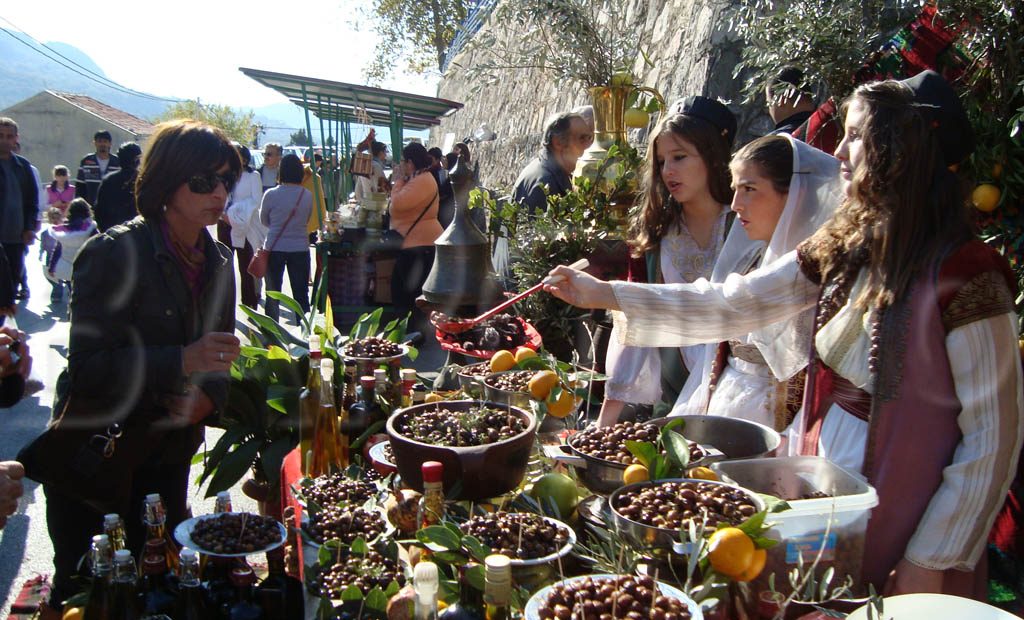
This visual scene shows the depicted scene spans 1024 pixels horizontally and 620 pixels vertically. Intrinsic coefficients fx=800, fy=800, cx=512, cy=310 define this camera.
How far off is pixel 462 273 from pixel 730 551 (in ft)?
9.17

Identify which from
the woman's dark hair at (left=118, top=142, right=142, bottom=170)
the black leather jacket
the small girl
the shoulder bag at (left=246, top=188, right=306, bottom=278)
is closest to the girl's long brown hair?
the black leather jacket

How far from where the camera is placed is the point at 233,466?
2943 millimetres

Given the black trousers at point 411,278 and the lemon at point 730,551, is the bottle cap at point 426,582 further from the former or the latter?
the black trousers at point 411,278

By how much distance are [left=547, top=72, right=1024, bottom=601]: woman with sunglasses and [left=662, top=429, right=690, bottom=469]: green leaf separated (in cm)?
43

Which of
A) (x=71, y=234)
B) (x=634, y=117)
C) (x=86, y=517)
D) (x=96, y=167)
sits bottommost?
(x=86, y=517)

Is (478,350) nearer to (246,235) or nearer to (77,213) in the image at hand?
(246,235)

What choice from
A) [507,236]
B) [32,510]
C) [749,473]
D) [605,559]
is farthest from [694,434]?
[32,510]

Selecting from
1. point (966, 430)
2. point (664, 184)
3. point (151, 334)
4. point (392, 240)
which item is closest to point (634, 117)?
point (664, 184)

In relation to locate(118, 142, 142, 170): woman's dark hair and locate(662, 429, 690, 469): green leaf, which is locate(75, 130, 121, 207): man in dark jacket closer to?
locate(118, 142, 142, 170): woman's dark hair

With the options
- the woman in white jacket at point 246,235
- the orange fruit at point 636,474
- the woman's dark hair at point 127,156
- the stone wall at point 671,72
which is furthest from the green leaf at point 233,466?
the woman in white jacket at point 246,235

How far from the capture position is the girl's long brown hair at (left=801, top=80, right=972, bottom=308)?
174cm

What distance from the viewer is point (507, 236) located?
4160 mm

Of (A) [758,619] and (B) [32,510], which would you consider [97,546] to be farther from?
(B) [32,510]

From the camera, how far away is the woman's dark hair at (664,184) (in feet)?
8.93
